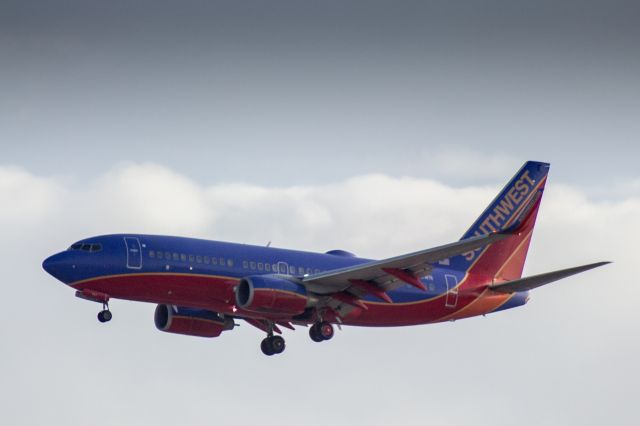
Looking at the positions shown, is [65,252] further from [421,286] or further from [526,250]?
[526,250]

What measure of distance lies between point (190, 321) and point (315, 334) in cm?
700

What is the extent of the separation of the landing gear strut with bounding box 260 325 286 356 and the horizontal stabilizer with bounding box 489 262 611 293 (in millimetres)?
11226

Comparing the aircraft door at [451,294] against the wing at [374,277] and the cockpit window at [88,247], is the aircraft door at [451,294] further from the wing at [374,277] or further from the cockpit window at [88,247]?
the cockpit window at [88,247]

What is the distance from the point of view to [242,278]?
62469mm

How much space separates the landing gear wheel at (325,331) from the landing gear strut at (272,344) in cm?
343

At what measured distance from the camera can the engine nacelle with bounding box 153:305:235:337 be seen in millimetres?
67562

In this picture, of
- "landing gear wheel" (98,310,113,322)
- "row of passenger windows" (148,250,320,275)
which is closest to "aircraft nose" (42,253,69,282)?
"landing gear wheel" (98,310,113,322)

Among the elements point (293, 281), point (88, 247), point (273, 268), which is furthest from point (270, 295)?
point (88, 247)

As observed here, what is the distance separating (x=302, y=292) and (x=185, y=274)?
5.57 meters

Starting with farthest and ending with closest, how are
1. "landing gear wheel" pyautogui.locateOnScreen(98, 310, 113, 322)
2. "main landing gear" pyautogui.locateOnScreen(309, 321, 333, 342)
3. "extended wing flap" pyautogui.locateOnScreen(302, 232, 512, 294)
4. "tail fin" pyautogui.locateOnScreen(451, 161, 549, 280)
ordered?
"tail fin" pyautogui.locateOnScreen(451, 161, 549, 280)
"main landing gear" pyautogui.locateOnScreen(309, 321, 333, 342)
"landing gear wheel" pyautogui.locateOnScreen(98, 310, 113, 322)
"extended wing flap" pyautogui.locateOnScreen(302, 232, 512, 294)

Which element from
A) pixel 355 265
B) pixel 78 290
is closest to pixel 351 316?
pixel 355 265

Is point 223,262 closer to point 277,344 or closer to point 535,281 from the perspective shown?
point 277,344

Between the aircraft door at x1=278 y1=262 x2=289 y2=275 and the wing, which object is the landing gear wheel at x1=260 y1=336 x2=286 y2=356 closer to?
the wing

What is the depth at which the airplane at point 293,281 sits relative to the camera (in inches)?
2389
